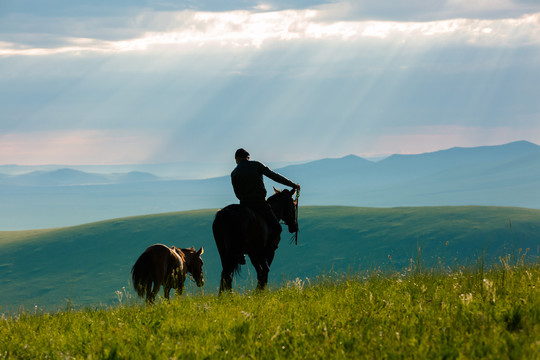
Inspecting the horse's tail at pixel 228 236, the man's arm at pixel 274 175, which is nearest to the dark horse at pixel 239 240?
the horse's tail at pixel 228 236

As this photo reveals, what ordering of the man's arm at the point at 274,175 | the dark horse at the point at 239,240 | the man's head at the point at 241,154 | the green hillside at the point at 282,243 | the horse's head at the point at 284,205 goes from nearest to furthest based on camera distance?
the dark horse at the point at 239,240 → the man's arm at the point at 274,175 → the man's head at the point at 241,154 → the horse's head at the point at 284,205 → the green hillside at the point at 282,243

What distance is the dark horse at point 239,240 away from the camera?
11.8 meters

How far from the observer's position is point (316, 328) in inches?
244

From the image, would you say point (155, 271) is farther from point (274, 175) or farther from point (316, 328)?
point (316, 328)

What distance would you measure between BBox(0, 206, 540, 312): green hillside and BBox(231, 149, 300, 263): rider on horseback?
70.5 m

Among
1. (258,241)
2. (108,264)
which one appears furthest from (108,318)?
(108,264)

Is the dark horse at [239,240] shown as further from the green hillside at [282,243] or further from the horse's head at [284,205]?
the green hillside at [282,243]

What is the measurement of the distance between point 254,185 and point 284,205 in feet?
5.00

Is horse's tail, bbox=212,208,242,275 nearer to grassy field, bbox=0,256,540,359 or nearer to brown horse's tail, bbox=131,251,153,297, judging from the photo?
brown horse's tail, bbox=131,251,153,297

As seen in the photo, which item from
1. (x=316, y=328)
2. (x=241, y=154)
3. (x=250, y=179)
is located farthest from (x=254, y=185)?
(x=316, y=328)

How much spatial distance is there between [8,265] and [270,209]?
9907cm

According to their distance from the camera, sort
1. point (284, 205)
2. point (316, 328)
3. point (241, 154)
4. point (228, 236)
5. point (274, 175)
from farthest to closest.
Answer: point (284, 205), point (241, 154), point (274, 175), point (228, 236), point (316, 328)

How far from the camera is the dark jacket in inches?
489

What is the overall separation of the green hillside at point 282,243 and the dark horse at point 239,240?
70.7m
